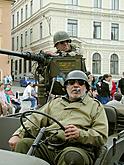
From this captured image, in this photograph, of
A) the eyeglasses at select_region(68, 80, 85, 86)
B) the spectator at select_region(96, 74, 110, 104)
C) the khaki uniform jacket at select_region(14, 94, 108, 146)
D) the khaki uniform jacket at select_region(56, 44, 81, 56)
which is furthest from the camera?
the spectator at select_region(96, 74, 110, 104)

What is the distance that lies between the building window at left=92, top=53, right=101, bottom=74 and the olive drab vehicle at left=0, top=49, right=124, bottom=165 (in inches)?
1853

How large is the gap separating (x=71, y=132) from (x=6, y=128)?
167cm

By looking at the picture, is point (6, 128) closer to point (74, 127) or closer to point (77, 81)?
point (77, 81)

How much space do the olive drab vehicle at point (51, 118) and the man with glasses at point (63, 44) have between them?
0.12 m

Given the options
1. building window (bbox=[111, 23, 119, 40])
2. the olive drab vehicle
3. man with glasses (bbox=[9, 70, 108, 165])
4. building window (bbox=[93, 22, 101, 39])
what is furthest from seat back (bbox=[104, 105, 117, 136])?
building window (bbox=[111, 23, 119, 40])

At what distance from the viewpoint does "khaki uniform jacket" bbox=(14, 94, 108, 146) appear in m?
4.43

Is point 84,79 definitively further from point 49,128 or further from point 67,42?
point 67,42

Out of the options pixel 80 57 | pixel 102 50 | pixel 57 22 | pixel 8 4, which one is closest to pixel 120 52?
pixel 102 50

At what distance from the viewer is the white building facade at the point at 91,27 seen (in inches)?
2140

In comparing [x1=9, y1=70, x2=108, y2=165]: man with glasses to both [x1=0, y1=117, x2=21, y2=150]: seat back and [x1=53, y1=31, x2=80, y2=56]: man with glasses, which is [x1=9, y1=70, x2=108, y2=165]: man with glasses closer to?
[x1=0, y1=117, x2=21, y2=150]: seat back

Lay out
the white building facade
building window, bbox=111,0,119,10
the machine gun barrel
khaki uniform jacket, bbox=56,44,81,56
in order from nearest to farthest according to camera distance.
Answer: the machine gun barrel, khaki uniform jacket, bbox=56,44,81,56, the white building facade, building window, bbox=111,0,119,10

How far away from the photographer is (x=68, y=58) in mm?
7496

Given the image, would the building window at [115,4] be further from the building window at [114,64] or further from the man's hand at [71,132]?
the man's hand at [71,132]

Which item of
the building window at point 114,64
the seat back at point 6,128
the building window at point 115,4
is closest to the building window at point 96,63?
the building window at point 114,64
